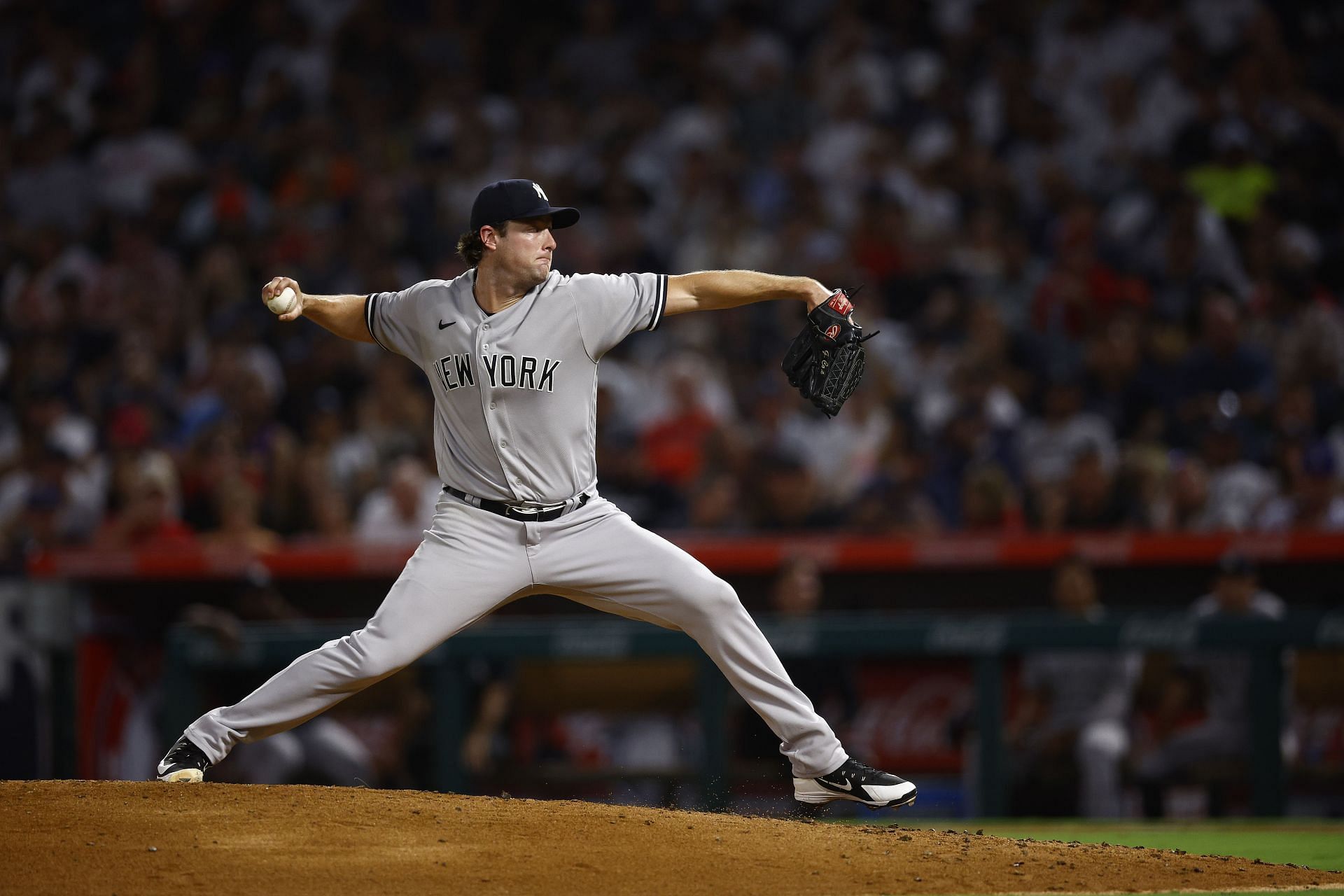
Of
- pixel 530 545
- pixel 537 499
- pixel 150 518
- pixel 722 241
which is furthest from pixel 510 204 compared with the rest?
pixel 722 241

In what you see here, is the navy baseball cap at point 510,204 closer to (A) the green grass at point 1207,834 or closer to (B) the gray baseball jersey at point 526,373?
(B) the gray baseball jersey at point 526,373

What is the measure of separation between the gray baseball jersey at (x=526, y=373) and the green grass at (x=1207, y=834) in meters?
1.76

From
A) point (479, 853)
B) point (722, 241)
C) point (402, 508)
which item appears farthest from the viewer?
point (722, 241)

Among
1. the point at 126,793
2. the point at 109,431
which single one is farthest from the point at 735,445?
the point at 126,793

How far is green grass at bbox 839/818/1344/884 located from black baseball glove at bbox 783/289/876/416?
149 cm

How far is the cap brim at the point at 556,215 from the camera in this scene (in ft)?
16.3

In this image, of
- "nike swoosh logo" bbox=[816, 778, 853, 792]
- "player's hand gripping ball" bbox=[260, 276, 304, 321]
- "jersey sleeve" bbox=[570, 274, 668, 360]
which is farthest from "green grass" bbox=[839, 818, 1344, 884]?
"player's hand gripping ball" bbox=[260, 276, 304, 321]

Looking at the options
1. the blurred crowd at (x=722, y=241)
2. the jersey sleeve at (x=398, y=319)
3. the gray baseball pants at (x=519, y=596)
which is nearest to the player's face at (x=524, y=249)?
the jersey sleeve at (x=398, y=319)

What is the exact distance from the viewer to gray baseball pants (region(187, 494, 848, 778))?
4797mm

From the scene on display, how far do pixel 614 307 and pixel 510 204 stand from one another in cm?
43

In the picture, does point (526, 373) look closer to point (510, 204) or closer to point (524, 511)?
point (524, 511)

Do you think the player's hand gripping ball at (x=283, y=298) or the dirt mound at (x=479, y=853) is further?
the player's hand gripping ball at (x=283, y=298)

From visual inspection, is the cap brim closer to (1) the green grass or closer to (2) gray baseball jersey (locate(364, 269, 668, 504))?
(2) gray baseball jersey (locate(364, 269, 668, 504))

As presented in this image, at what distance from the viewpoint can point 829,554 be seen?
8508 mm
